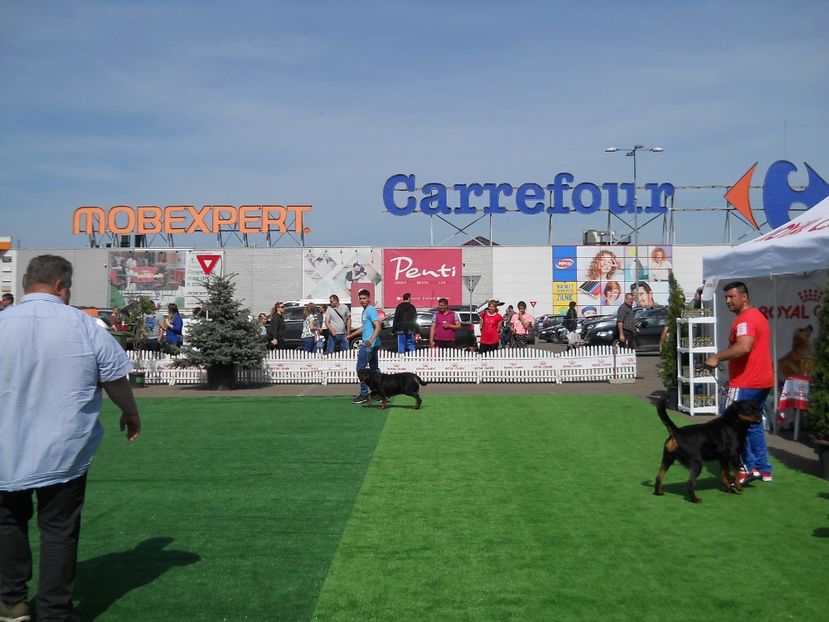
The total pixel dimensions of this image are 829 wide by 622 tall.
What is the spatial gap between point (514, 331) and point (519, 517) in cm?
1606

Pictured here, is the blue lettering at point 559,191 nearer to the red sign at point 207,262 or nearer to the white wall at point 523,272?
the white wall at point 523,272

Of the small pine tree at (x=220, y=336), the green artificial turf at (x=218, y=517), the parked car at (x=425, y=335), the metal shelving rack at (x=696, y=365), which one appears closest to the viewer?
the green artificial turf at (x=218, y=517)

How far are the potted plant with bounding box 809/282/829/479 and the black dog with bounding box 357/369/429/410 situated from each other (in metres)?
6.25

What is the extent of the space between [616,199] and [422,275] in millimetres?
11825

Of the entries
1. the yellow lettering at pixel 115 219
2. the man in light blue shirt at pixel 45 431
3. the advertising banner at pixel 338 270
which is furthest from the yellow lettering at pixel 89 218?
the man in light blue shirt at pixel 45 431

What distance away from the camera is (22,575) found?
432 centimetres

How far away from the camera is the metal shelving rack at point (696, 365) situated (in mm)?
12828

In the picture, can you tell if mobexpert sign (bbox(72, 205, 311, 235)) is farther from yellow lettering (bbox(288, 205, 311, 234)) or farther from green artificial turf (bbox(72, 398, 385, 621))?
green artificial turf (bbox(72, 398, 385, 621))

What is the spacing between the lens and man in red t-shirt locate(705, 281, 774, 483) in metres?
7.61

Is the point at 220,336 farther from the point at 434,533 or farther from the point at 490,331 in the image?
the point at 434,533

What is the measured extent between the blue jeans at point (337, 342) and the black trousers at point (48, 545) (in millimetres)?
14584

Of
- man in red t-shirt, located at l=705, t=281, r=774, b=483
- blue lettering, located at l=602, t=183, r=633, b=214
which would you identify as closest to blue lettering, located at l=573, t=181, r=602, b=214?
blue lettering, located at l=602, t=183, r=633, b=214

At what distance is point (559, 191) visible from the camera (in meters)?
47.4

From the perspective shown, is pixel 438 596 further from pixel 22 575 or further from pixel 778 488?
pixel 778 488
